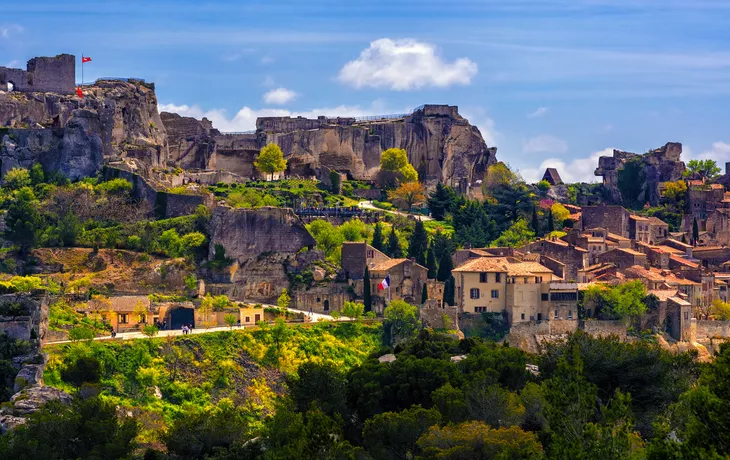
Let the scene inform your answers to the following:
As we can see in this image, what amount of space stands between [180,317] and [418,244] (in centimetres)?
1653

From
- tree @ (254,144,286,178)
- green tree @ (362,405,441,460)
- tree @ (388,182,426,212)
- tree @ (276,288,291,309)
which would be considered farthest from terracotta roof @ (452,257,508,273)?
tree @ (254,144,286,178)

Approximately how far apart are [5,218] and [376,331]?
21.1 metres

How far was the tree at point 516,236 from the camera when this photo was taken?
94325 millimetres

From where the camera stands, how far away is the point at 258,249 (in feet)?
274

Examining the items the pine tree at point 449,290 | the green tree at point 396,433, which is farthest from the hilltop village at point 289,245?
the green tree at point 396,433

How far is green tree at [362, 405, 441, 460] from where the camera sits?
54.9 metres

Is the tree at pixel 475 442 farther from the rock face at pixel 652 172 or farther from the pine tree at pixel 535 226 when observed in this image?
the rock face at pixel 652 172

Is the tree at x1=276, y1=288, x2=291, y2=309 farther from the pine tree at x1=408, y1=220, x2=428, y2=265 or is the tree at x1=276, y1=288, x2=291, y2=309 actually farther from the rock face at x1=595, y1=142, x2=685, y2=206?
the rock face at x1=595, y1=142, x2=685, y2=206

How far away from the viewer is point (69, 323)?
72.2 m

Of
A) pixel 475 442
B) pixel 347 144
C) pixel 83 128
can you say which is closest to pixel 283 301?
pixel 83 128

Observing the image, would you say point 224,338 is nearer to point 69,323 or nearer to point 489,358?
point 69,323

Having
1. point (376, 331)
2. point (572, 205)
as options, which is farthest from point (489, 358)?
point (572, 205)

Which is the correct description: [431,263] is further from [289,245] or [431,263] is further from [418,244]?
[289,245]

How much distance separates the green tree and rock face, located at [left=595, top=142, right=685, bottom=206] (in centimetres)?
5744
